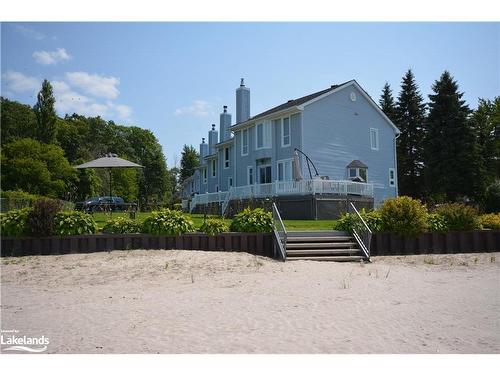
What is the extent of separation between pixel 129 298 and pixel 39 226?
601cm

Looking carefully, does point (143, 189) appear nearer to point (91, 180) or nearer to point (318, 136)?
point (91, 180)

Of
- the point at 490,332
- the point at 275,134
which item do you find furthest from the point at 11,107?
the point at 490,332

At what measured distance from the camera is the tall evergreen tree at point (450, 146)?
117 ft

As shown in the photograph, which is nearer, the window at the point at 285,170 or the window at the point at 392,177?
the window at the point at 285,170

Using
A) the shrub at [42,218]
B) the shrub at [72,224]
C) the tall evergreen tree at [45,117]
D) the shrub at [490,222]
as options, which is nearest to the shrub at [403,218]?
the shrub at [490,222]

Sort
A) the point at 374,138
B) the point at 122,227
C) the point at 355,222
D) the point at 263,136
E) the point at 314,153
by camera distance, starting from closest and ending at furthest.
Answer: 1. the point at 122,227
2. the point at 355,222
3. the point at 314,153
4. the point at 263,136
5. the point at 374,138

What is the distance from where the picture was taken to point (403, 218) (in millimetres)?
13891

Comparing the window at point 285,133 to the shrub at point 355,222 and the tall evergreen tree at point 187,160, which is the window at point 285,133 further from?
the tall evergreen tree at point 187,160

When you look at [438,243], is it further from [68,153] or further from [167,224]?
[68,153]

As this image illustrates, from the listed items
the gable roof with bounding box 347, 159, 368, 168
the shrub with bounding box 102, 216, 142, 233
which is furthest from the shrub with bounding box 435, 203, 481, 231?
the gable roof with bounding box 347, 159, 368, 168

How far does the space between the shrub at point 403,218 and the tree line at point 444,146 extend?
70.3ft

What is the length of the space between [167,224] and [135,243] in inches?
44.2

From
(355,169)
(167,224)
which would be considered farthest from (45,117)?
(167,224)

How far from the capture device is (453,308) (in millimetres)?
7285
